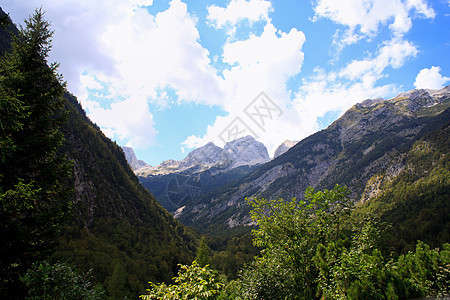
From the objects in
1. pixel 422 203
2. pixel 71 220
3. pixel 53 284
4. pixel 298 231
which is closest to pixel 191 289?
pixel 53 284

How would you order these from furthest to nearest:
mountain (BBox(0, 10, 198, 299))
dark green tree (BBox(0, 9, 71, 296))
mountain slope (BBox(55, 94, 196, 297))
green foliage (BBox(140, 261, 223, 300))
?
mountain slope (BBox(55, 94, 196, 297))
mountain (BBox(0, 10, 198, 299))
dark green tree (BBox(0, 9, 71, 296))
green foliage (BBox(140, 261, 223, 300))

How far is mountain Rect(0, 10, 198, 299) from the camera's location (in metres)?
64.5

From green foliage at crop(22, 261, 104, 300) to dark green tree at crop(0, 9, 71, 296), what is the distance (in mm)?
3809

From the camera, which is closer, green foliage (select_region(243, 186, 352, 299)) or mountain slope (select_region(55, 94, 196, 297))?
green foliage (select_region(243, 186, 352, 299))

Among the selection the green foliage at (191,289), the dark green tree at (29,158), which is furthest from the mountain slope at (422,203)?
the dark green tree at (29,158)

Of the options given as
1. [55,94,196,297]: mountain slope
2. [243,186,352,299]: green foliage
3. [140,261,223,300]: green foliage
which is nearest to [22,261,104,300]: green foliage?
[140,261,223,300]: green foliage

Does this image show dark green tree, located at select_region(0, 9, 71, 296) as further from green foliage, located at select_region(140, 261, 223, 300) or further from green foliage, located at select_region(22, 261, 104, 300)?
green foliage, located at select_region(140, 261, 223, 300)

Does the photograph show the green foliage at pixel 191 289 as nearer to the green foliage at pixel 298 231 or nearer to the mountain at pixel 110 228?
the green foliage at pixel 298 231

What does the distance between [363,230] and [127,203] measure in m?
129

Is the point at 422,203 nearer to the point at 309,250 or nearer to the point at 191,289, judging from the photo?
the point at 309,250

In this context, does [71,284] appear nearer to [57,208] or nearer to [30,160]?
[57,208]

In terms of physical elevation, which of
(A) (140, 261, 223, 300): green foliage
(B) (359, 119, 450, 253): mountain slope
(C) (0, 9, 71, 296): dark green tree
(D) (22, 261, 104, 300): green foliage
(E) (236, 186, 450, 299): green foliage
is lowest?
(B) (359, 119, 450, 253): mountain slope

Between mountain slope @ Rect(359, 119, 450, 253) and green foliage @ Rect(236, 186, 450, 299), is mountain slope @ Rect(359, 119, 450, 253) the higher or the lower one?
the lower one

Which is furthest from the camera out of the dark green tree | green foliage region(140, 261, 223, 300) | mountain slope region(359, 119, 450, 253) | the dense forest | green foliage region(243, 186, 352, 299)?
mountain slope region(359, 119, 450, 253)
